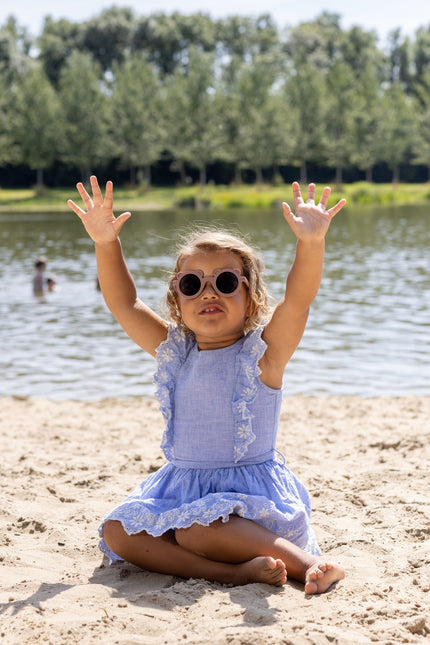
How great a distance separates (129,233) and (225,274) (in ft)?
87.1

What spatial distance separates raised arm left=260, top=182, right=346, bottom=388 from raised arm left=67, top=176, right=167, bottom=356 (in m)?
0.60

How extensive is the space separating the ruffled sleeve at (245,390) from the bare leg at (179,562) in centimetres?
45

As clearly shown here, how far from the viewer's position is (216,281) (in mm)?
3389

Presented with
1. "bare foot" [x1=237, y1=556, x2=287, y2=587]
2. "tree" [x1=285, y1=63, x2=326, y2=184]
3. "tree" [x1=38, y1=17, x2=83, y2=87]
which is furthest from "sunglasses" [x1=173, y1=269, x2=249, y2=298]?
"tree" [x1=38, y1=17, x2=83, y2=87]

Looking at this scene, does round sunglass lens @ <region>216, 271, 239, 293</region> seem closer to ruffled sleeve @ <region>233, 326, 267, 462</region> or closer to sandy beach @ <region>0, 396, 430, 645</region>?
ruffled sleeve @ <region>233, 326, 267, 462</region>

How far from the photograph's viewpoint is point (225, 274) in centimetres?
338

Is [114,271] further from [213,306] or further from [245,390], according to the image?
[245,390]

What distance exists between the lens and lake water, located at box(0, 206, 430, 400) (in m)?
8.39

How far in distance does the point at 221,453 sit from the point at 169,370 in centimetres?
47

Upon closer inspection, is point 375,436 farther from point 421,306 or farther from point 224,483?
point 421,306

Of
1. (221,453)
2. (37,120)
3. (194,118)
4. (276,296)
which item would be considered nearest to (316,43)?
(194,118)

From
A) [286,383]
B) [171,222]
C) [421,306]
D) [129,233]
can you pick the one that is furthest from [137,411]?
[171,222]

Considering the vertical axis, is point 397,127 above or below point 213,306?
above

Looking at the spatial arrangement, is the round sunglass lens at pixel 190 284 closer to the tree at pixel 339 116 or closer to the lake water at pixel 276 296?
the lake water at pixel 276 296
